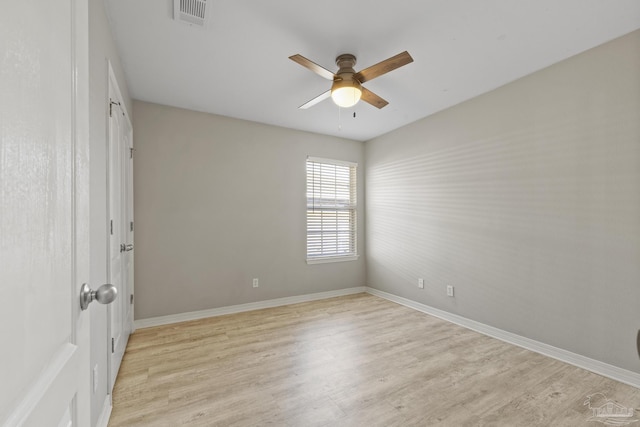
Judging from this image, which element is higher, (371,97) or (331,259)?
(371,97)

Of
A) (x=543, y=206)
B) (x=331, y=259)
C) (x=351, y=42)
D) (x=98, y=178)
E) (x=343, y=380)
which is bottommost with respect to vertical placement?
(x=343, y=380)

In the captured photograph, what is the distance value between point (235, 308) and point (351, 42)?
3.27 m

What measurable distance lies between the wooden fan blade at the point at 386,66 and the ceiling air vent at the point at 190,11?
3.84 ft

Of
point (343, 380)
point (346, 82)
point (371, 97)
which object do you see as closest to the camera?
point (343, 380)

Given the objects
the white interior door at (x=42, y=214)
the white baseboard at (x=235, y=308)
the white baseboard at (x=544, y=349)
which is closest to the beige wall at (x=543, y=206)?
the white baseboard at (x=544, y=349)

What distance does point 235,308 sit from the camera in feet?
12.4

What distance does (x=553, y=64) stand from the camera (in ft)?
8.54

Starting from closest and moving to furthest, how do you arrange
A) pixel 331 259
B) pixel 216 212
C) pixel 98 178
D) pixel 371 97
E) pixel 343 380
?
pixel 98 178, pixel 343 380, pixel 371 97, pixel 216 212, pixel 331 259

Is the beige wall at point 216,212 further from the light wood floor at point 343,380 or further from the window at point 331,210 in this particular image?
the light wood floor at point 343,380

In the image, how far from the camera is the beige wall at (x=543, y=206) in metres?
2.24

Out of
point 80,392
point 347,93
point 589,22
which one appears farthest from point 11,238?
point 589,22

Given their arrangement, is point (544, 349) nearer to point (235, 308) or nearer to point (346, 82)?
point (346, 82)

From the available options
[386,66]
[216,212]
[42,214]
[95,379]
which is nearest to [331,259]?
[216,212]

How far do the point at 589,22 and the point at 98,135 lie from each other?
3359 millimetres
